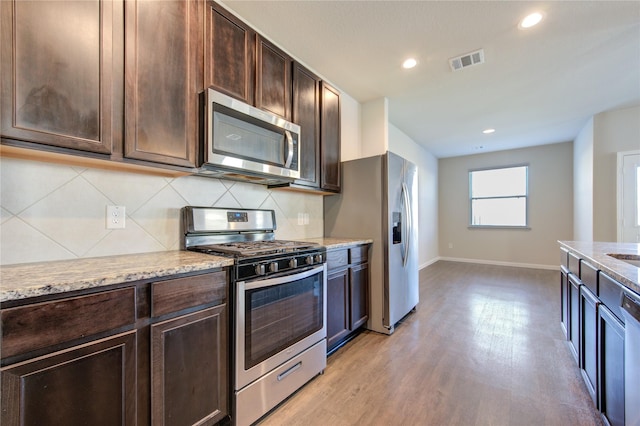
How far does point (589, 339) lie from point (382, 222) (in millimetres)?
1615

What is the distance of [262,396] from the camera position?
1537mm

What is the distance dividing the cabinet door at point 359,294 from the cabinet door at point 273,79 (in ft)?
5.04

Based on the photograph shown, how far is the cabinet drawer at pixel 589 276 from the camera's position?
61.2 inches

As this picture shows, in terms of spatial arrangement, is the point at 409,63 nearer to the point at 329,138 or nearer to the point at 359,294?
the point at 329,138

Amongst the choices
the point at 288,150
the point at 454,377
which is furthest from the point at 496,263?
the point at 288,150

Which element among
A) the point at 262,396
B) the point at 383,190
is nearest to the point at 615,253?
the point at 383,190

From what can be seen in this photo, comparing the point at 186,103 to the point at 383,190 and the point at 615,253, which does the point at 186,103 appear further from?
the point at 615,253

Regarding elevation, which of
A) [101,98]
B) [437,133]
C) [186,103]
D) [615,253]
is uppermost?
[437,133]

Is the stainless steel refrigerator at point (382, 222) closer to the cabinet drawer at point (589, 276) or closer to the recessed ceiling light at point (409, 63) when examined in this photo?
the recessed ceiling light at point (409, 63)

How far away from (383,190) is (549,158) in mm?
5317

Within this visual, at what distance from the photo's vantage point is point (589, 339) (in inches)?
67.5

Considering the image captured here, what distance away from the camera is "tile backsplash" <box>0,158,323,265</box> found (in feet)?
4.07

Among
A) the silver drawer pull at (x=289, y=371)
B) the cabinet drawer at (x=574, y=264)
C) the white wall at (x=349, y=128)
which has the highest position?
the white wall at (x=349, y=128)

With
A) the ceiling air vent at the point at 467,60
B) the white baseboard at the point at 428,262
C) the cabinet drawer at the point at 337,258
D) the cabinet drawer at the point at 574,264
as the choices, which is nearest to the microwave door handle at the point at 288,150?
the cabinet drawer at the point at 337,258
